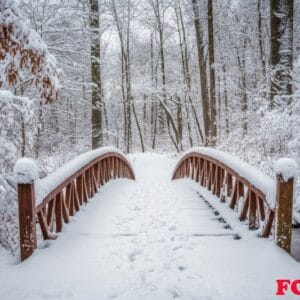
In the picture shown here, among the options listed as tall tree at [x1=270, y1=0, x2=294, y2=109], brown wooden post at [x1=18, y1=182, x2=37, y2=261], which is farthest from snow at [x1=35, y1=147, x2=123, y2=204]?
tall tree at [x1=270, y1=0, x2=294, y2=109]

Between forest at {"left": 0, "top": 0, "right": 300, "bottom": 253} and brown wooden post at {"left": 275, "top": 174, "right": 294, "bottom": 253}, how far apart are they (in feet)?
8.29

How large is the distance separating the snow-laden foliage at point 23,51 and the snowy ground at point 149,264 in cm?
189

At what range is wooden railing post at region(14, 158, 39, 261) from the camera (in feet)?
12.5

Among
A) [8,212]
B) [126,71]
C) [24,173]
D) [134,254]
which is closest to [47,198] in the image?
[24,173]

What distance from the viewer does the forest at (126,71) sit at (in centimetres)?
393

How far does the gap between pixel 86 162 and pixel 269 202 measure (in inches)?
144

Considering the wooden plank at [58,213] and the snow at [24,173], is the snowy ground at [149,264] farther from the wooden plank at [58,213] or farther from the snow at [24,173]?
the snow at [24,173]

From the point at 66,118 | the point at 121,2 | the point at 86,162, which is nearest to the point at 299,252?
the point at 86,162

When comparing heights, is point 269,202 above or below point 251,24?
Result: below

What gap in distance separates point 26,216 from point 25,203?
0.50 ft

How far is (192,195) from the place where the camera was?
805cm

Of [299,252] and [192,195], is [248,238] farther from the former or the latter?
[192,195]

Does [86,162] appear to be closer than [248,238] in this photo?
No

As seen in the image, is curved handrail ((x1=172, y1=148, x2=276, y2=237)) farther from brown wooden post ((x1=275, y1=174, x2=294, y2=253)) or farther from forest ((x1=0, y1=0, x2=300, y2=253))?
forest ((x1=0, y1=0, x2=300, y2=253))
